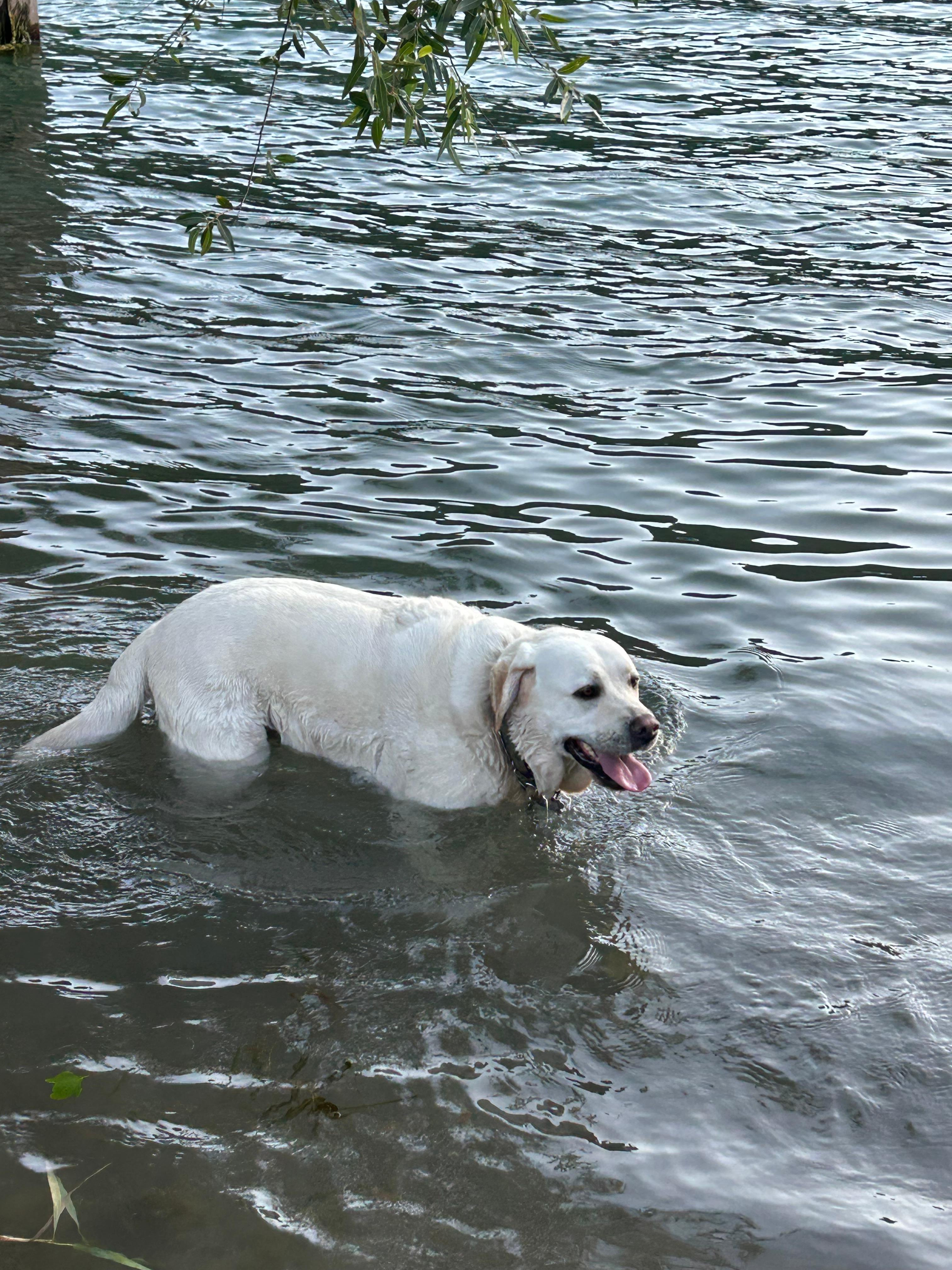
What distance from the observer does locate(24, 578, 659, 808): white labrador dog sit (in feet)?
18.4

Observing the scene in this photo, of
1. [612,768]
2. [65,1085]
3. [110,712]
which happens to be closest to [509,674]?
[612,768]

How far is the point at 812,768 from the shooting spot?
20.2ft

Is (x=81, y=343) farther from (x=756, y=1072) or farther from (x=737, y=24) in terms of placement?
(x=737, y=24)

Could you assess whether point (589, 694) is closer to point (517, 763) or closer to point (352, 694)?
point (517, 763)

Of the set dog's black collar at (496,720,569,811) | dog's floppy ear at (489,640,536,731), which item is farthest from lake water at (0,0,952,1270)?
dog's floppy ear at (489,640,536,731)

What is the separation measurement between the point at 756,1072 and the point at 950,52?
20.3m

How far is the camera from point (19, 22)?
19016mm

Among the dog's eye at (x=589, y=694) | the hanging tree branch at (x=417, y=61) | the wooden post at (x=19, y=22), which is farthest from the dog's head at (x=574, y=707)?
the wooden post at (x=19, y=22)

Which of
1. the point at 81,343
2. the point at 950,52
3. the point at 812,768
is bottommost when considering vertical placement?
the point at 812,768

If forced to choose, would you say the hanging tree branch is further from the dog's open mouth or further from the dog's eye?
the dog's open mouth

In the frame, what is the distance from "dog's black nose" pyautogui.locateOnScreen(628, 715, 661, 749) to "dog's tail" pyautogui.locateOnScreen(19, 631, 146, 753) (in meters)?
2.15

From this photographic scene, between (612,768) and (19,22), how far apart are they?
18011 millimetres

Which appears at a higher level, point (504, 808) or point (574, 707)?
point (574, 707)

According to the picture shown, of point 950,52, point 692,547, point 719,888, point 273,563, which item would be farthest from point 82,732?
point 950,52
